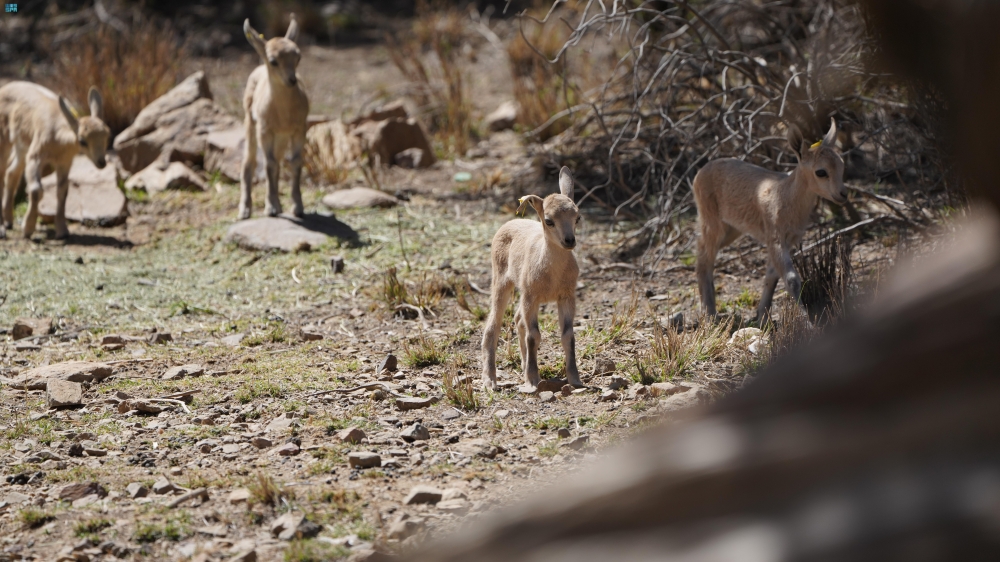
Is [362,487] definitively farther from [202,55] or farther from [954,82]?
[202,55]

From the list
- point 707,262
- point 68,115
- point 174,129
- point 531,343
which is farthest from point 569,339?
point 174,129

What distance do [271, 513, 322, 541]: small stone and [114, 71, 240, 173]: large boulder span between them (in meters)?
9.37

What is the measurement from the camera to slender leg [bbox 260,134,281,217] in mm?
9984

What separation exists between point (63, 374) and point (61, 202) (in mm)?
5009

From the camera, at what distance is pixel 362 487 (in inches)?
172

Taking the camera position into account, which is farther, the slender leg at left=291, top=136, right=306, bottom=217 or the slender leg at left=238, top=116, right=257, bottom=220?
the slender leg at left=238, top=116, right=257, bottom=220

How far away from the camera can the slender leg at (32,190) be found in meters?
10.3

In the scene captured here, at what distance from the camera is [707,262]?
7.36 m

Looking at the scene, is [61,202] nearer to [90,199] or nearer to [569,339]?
[90,199]

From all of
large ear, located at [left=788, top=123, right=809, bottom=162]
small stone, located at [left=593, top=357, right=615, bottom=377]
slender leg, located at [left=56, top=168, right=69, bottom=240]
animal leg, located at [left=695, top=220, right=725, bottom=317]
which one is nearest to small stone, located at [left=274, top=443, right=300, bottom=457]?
small stone, located at [left=593, top=357, right=615, bottom=377]

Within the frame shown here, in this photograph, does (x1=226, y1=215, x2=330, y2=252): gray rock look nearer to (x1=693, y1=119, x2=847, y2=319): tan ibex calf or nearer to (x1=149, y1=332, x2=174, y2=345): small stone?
(x1=149, y1=332, x2=174, y2=345): small stone

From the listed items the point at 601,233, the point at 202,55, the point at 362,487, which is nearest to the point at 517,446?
the point at 362,487

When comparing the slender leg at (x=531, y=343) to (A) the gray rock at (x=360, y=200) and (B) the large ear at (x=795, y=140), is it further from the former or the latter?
(A) the gray rock at (x=360, y=200)

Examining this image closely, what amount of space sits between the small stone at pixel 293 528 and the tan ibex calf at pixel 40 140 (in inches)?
293
